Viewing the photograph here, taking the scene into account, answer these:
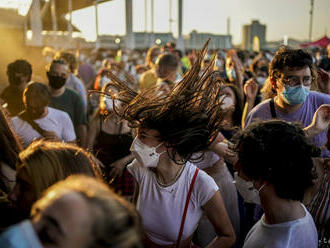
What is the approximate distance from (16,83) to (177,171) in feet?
11.2

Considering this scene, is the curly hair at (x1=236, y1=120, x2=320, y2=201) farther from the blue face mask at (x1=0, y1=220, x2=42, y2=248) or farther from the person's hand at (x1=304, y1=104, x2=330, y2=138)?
the blue face mask at (x1=0, y1=220, x2=42, y2=248)

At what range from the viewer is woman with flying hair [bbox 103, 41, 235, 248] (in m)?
2.23

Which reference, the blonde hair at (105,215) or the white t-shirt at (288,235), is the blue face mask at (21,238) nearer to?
the blonde hair at (105,215)

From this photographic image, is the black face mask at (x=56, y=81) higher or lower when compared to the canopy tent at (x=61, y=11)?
lower

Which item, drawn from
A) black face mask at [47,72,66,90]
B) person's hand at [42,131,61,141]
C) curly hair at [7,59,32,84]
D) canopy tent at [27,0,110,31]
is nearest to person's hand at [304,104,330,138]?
person's hand at [42,131,61,141]

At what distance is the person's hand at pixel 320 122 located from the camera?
8.41 feet

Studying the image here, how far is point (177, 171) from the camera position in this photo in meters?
2.37

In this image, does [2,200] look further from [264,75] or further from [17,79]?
[264,75]

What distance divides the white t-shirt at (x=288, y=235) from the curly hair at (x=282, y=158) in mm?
136

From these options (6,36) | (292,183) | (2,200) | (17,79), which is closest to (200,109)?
(292,183)

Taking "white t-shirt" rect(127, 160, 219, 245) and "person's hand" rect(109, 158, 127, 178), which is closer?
"white t-shirt" rect(127, 160, 219, 245)

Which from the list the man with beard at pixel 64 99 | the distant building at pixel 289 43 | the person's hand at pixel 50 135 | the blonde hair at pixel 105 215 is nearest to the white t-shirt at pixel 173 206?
the blonde hair at pixel 105 215

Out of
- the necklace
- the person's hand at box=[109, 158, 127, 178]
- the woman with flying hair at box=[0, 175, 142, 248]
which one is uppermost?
the woman with flying hair at box=[0, 175, 142, 248]

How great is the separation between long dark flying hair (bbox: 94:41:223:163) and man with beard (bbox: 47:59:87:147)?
2472 millimetres
